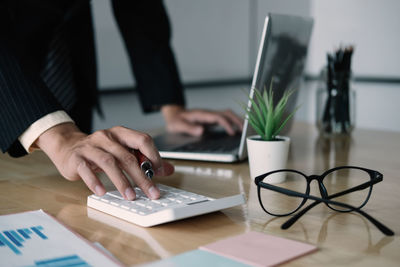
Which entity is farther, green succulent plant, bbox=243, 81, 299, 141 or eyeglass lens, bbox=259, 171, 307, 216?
green succulent plant, bbox=243, 81, 299, 141

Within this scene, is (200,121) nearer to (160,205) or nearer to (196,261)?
(160,205)

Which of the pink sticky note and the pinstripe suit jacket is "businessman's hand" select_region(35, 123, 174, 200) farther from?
the pinstripe suit jacket

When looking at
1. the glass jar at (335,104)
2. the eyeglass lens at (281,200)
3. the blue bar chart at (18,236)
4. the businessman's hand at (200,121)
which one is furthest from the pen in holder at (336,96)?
the blue bar chart at (18,236)

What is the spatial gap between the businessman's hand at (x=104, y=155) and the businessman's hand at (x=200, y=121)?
59cm

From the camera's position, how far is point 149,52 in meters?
1.73

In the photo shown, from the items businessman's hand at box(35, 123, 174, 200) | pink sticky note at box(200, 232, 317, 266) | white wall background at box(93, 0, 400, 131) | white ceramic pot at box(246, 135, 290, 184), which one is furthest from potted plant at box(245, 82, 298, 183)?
white wall background at box(93, 0, 400, 131)

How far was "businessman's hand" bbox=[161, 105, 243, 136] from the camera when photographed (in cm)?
143

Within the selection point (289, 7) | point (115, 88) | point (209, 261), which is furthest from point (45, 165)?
point (289, 7)

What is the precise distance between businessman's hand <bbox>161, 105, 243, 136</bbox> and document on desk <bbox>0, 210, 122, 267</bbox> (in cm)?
79

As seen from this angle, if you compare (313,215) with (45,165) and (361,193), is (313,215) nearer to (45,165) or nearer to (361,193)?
(361,193)

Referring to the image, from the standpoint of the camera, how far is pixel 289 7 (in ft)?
Result: 12.1

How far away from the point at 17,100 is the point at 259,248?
0.59 meters

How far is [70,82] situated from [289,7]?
8.11 feet

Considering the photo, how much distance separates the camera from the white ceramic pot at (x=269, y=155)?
2.97ft
